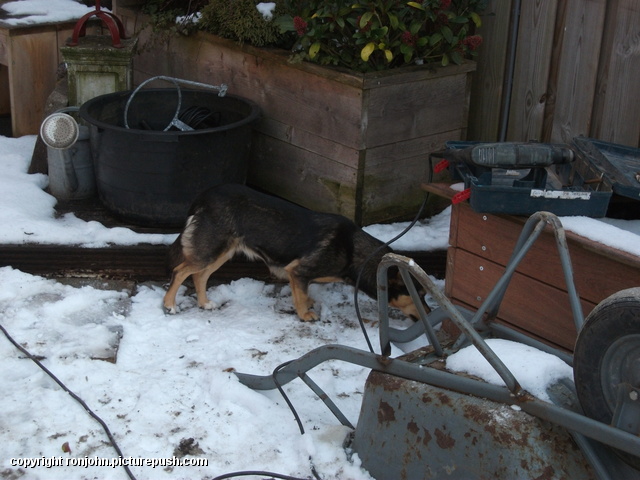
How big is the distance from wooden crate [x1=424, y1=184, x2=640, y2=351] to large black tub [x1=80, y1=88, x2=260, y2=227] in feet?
5.63

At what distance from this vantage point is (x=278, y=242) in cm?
420

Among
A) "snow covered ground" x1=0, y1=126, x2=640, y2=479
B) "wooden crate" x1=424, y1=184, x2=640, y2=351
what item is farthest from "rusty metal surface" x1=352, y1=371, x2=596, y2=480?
"wooden crate" x1=424, y1=184, x2=640, y2=351

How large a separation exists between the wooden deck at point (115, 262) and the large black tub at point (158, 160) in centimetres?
32

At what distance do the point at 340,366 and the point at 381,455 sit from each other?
903 mm

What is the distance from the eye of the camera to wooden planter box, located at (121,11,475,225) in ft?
15.7

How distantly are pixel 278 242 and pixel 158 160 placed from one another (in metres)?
1.09

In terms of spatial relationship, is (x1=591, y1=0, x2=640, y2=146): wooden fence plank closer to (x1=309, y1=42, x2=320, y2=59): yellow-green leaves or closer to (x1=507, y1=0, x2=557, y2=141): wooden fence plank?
(x1=507, y1=0, x2=557, y2=141): wooden fence plank

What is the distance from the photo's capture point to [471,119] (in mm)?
5371

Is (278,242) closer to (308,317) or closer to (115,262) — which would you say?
(308,317)

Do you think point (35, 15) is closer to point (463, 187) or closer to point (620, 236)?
point (463, 187)

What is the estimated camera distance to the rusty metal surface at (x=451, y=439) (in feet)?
8.10

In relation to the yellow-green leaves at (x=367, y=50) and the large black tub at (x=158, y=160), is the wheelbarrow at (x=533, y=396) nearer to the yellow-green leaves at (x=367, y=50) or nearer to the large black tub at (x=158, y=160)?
the yellow-green leaves at (x=367, y=50)

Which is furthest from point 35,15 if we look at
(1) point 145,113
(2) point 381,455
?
(2) point 381,455

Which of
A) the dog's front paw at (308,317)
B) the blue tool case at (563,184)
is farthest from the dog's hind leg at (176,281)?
the blue tool case at (563,184)
